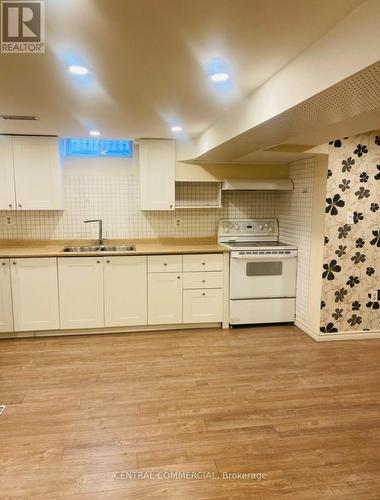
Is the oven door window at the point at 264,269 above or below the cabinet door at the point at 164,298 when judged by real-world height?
above

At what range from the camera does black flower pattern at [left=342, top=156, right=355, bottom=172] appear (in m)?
3.48

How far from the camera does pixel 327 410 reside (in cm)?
248

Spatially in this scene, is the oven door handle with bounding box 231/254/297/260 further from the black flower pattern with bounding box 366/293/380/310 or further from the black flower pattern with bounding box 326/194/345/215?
the black flower pattern with bounding box 366/293/380/310

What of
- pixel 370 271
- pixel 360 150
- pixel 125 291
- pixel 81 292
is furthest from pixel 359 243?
→ pixel 81 292

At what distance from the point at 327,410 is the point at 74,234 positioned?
3.31m

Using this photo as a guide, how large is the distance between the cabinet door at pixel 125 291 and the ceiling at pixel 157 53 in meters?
1.59

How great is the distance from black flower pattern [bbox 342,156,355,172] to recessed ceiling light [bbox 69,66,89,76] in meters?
2.63

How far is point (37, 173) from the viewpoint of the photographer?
3859mm

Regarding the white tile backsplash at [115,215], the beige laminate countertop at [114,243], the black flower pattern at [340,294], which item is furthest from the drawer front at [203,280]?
the black flower pattern at [340,294]

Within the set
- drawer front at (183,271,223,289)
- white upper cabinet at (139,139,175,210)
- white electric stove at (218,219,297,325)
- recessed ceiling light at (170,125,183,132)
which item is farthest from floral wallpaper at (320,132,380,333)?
white upper cabinet at (139,139,175,210)

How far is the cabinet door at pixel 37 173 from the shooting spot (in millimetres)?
3805

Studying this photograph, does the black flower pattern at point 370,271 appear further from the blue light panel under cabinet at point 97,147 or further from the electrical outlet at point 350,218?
the blue light panel under cabinet at point 97,147

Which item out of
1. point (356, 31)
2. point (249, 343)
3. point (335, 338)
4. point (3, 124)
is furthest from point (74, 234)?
point (356, 31)

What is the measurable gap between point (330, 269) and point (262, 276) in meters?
0.76
